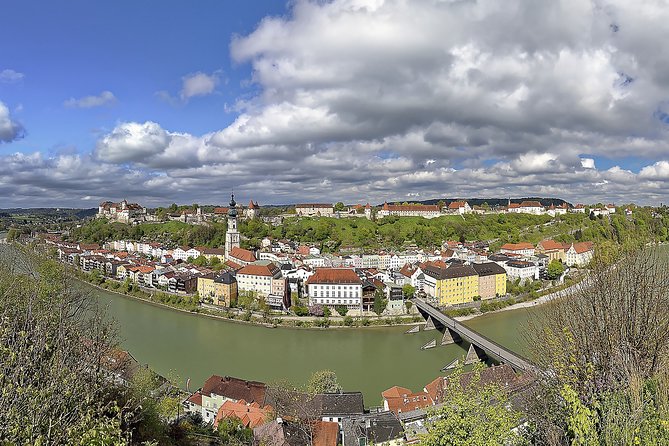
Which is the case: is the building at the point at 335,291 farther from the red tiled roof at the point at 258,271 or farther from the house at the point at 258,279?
the red tiled roof at the point at 258,271

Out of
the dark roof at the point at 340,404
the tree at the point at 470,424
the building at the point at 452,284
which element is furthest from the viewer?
the building at the point at 452,284

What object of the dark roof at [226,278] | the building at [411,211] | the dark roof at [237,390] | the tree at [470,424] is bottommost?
the dark roof at [237,390]

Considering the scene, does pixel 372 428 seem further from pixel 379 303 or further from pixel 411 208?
pixel 411 208

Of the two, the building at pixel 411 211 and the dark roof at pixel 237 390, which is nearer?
the dark roof at pixel 237 390

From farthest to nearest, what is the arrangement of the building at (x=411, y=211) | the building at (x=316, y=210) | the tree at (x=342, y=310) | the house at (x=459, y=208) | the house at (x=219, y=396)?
1. the house at (x=459, y=208)
2. the building at (x=316, y=210)
3. the building at (x=411, y=211)
4. the tree at (x=342, y=310)
5. the house at (x=219, y=396)

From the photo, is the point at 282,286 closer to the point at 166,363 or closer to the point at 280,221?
the point at 166,363

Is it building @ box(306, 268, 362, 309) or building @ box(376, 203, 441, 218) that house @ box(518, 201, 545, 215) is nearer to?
building @ box(376, 203, 441, 218)

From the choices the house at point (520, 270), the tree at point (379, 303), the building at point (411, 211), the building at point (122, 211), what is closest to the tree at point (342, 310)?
the tree at point (379, 303)

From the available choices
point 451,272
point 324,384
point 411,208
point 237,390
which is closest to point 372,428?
point 324,384
